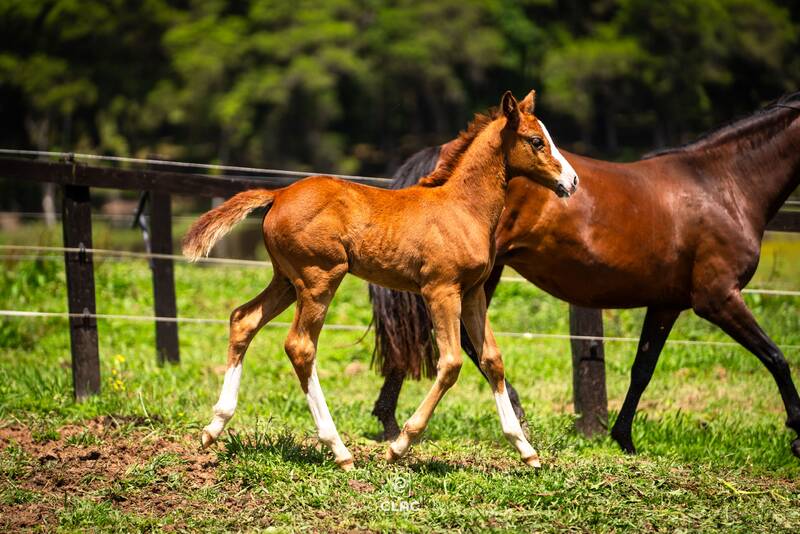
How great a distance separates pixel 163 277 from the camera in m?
8.32

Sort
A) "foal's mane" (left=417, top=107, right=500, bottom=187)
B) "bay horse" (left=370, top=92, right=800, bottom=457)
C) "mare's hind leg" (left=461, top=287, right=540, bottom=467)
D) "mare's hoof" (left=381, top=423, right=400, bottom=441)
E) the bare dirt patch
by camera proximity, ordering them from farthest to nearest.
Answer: "mare's hoof" (left=381, top=423, right=400, bottom=441) → "bay horse" (left=370, top=92, right=800, bottom=457) → "foal's mane" (left=417, top=107, right=500, bottom=187) → "mare's hind leg" (left=461, top=287, right=540, bottom=467) → the bare dirt patch

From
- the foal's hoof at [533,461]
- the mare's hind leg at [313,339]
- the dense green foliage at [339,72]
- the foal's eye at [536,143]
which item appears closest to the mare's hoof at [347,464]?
the mare's hind leg at [313,339]

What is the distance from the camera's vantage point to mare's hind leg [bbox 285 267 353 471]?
16.6ft

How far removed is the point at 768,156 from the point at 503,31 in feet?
154

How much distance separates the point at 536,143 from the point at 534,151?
0.04 meters

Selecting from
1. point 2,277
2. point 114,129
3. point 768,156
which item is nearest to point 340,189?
point 768,156

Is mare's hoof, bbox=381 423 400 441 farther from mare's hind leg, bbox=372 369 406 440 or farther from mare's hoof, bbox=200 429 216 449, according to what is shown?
mare's hoof, bbox=200 429 216 449

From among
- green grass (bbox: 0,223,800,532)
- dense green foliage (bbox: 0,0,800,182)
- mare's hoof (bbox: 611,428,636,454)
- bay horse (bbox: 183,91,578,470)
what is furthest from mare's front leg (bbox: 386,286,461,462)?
dense green foliage (bbox: 0,0,800,182)

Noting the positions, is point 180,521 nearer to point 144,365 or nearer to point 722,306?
point 722,306

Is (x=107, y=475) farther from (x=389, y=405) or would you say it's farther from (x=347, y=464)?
(x=389, y=405)

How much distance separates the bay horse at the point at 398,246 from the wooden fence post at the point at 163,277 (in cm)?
316

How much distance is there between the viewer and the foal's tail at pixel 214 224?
16.8 ft

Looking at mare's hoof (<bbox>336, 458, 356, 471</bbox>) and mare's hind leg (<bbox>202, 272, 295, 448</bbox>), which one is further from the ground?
mare's hind leg (<bbox>202, 272, 295, 448</bbox>)

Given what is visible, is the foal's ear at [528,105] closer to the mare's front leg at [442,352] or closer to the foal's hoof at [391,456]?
the mare's front leg at [442,352]
